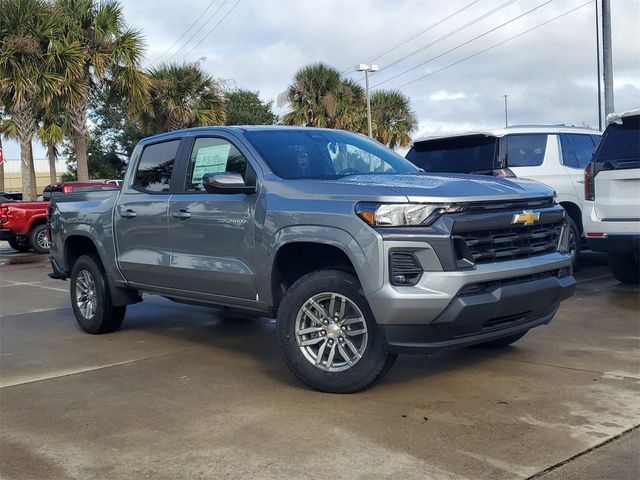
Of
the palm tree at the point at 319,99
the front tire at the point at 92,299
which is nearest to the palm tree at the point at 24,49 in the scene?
the palm tree at the point at 319,99

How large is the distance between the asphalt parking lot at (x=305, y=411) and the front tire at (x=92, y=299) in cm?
25

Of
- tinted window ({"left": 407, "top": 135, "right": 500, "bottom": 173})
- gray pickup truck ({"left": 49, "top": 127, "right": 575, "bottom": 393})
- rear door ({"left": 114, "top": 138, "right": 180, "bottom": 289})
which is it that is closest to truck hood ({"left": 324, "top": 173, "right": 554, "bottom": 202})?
gray pickup truck ({"left": 49, "top": 127, "right": 575, "bottom": 393})

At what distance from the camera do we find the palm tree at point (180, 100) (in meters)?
25.2

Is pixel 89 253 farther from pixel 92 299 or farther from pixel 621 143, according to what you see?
pixel 621 143

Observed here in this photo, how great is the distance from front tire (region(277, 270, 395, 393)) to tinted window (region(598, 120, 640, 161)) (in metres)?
4.44

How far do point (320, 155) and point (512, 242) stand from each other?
5.66 feet

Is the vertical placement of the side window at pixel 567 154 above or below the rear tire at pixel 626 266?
above

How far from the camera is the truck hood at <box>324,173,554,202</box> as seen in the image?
4.50 meters

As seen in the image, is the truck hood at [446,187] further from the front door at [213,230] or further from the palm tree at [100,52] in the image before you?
the palm tree at [100,52]

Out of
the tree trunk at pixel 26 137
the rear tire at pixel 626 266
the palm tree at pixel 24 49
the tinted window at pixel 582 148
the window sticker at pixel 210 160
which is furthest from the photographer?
the tree trunk at pixel 26 137

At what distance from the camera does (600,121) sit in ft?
67.8

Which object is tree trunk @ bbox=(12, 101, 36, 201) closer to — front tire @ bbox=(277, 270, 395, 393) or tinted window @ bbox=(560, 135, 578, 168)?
tinted window @ bbox=(560, 135, 578, 168)

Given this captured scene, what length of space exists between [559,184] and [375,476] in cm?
730

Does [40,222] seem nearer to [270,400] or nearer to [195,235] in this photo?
[195,235]
